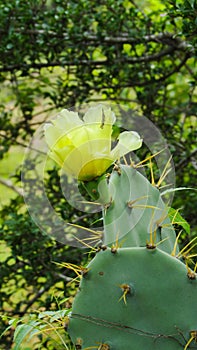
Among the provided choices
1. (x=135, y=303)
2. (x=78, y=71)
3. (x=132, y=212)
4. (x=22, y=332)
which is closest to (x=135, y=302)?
(x=135, y=303)

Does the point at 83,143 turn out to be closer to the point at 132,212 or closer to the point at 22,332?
the point at 132,212

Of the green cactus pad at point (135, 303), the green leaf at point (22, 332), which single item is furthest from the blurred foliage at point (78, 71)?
the green cactus pad at point (135, 303)

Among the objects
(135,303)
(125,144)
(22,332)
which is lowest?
(22,332)

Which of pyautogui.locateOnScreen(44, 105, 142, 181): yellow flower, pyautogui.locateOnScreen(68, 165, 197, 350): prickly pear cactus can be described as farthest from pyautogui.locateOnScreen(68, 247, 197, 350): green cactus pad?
pyautogui.locateOnScreen(44, 105, 142, 181): yellow flower

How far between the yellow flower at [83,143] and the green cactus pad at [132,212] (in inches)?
2.1

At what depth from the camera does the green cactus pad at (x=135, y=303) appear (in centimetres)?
120

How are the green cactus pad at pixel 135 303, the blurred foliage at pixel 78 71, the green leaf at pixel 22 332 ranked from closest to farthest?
the green cactus pad at pixel 135 303 → the green leaf at pixel 22 332 → the blurred foliage at pixel 78 71

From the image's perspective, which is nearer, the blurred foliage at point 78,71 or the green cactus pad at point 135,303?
the green cactus pad at point 135,303

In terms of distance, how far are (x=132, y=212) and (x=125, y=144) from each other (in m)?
0.13

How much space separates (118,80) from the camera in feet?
9.24

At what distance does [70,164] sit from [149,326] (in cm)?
31

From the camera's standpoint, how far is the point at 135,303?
47.5 inches

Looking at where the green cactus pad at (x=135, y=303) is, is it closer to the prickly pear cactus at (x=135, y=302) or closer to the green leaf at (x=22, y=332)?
the prickly pear cactus at (x=135, y=302)

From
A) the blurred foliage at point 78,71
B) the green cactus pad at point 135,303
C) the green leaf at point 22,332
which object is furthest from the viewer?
the blurred foliage at point 78,71
